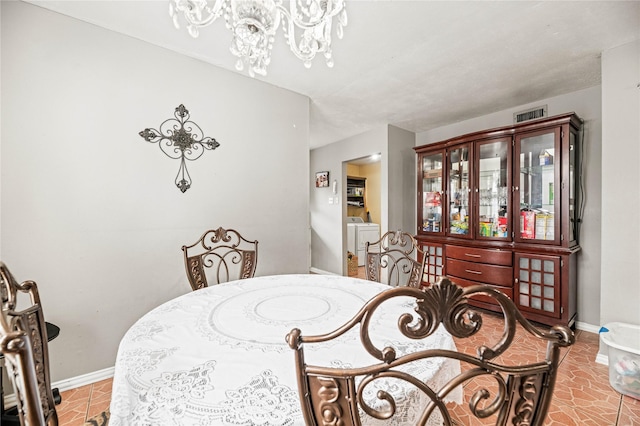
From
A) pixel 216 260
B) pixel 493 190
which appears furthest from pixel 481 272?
pixel 216 260

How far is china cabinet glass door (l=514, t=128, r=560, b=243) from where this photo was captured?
2.49 metres

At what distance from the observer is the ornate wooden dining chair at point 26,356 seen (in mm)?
461

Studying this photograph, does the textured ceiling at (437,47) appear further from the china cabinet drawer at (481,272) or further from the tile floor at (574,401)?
the tile floor at (574,401)

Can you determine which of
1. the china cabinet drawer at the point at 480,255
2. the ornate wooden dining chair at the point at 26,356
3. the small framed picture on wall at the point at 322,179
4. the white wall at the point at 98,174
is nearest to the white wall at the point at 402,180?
the china cabinet drawer at the point at 480,255

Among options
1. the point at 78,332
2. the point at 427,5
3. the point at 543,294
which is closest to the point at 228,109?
the point at 427,5

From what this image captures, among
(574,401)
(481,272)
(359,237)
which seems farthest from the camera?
(359,237)

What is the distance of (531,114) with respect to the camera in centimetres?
293

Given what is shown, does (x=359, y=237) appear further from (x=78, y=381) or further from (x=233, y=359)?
(x=233, y=359)

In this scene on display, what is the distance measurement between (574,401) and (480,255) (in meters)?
1.49

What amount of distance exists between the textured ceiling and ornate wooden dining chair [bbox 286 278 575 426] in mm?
1837

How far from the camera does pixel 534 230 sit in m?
2.62

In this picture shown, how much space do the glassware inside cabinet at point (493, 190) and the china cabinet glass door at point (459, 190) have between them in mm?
133

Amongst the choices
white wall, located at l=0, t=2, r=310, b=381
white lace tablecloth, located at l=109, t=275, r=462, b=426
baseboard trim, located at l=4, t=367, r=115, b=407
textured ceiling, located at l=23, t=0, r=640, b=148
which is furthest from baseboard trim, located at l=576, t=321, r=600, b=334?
baseboard trim, located at l=4, t=367, r=115, b=407

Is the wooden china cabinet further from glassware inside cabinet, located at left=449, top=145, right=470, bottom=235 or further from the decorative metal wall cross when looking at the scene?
the decorative metal wall cross
